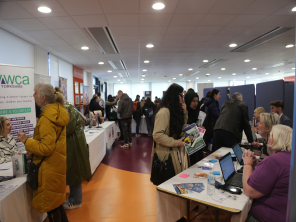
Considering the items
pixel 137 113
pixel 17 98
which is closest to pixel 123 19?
pixel 17 98

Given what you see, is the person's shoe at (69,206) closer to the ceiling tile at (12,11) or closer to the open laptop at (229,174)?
the open laptop at (229,174)

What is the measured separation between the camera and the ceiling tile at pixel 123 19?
325 centimetres

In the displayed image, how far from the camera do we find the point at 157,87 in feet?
62.4

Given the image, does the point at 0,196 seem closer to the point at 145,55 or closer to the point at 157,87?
the point at 145,55

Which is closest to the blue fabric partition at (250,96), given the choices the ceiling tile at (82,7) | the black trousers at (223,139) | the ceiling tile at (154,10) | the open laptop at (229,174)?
the black trousers at (223,139)

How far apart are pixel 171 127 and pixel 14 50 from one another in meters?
4.36

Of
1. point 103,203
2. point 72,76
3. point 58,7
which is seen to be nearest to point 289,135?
point 103,203

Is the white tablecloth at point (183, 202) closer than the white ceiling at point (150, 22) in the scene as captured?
Yes

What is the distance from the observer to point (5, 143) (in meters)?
2.09

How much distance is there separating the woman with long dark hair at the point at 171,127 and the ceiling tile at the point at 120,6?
5.82 feet

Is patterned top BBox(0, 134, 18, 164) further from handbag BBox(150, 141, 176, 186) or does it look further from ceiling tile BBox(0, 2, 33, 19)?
ceiling tile BBox(0, 2, 33, 19)

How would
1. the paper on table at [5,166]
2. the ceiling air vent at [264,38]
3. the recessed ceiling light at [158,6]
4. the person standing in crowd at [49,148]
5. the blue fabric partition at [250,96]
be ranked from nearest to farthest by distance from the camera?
the person standing in crowd at [49,148], the paper on table at [5,166], the recessed ceiling light at [158,6], the ceiling air vent at [264,38], the blue fabric partition at [250,96]

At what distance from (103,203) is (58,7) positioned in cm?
311

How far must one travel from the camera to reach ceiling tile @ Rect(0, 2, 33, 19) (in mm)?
2782
